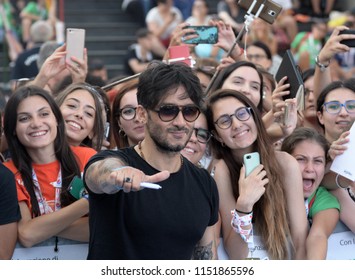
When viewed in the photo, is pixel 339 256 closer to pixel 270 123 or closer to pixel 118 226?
pixel 270 123

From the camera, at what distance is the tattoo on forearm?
4.40m

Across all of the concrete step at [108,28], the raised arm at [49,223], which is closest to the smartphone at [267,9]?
the raised arm at [49,223]

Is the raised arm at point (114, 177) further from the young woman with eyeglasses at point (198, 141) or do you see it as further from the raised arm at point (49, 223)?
the young woman with eyeglasses at point (198, 141)

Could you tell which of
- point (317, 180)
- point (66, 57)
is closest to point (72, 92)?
point (66, 57)

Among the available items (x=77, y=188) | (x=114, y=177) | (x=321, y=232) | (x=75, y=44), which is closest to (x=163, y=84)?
(x=114, y=177)

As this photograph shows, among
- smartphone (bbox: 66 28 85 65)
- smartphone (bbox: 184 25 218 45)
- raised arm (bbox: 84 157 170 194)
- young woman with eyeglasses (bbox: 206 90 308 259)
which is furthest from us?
smartphone (bbox: 184 25 218 45)

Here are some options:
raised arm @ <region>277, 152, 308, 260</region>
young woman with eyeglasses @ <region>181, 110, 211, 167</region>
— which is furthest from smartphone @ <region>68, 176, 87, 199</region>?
raised arm @ <region>277, 152, 308, 260</region>

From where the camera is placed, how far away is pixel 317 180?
5.27m

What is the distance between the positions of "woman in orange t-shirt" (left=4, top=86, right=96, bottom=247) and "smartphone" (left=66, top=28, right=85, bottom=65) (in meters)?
1.16

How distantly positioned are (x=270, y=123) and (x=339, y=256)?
41.3 inches

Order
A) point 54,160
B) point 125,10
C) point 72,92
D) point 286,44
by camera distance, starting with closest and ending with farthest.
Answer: point 54,160 < point 72,92 < point 286,44 < point 125,10

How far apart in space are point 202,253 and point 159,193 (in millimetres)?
574

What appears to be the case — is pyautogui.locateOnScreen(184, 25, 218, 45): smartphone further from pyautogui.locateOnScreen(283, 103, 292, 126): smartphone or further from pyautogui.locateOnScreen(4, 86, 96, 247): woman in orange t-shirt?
pyautogui.locateOnScreen(4, 86, 96, 247): woman in orange t-shirt

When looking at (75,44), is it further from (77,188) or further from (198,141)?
(77,188)
